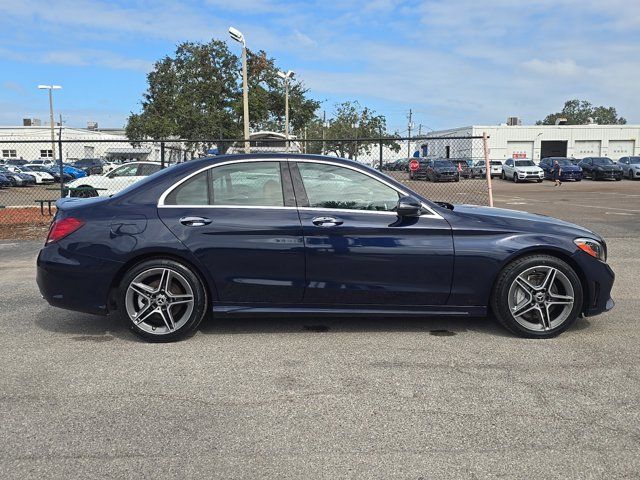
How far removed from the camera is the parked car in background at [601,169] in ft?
119

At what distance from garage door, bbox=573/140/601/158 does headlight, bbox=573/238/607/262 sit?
65146 millimetres

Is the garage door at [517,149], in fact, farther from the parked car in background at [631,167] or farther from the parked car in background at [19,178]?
the parked car in background at [19,178]

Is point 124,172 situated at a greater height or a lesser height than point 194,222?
greater

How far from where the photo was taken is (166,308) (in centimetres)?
473

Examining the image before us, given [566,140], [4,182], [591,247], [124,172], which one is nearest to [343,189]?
[591,247]

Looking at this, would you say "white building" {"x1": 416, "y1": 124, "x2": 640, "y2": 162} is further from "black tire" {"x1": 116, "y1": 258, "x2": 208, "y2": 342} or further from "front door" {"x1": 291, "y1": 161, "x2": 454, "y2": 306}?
"black tire" {"x1": 116, "y1": 258, "x2": 208, "y2": 342}

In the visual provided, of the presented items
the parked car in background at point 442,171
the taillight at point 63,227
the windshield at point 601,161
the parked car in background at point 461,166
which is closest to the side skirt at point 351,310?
the taillight at point 63,227

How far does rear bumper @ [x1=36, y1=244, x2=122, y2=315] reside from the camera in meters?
4.72

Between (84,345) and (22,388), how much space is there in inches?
35.6

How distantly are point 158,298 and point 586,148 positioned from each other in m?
67.6

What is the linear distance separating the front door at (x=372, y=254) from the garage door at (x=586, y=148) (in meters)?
65.9

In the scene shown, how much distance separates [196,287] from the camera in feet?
15.5

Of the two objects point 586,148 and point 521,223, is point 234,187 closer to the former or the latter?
point 521,223

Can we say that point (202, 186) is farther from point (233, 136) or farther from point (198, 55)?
point (198, 55)
